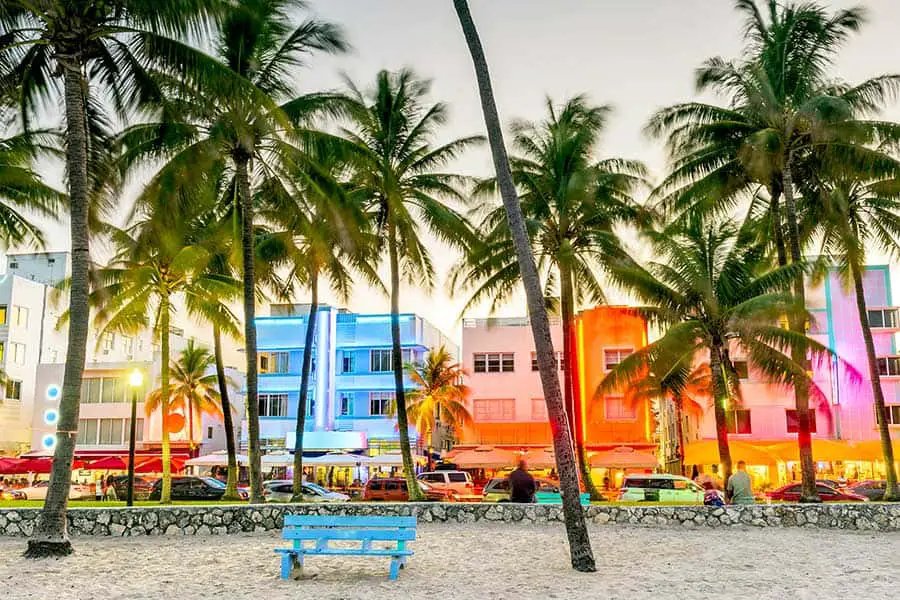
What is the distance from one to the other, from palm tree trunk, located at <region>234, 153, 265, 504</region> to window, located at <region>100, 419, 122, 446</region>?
118ft

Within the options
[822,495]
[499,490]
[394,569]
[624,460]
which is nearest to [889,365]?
[624,460]

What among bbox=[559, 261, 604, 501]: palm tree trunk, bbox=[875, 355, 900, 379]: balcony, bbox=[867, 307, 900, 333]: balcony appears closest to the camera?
bbox=[559, 261, 604, 501]: palm tree trunk

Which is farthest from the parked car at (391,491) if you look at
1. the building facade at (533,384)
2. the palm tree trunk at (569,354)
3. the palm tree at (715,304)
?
the building facade at (533,384)

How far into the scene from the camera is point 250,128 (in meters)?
20.2

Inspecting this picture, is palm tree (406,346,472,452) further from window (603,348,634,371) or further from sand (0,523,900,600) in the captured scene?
sand (0,523,900,600)

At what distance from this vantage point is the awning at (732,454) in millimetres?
35281

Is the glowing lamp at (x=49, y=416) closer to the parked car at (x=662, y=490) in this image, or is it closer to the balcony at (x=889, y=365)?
the parked car at (x=662, y=490)

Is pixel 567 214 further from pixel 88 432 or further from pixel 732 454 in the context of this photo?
pixel 88 432

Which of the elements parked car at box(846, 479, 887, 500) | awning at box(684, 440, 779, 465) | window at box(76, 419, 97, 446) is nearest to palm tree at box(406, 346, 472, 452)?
awning at box(684, 440, 779, 465)

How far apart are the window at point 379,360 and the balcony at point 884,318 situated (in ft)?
87.8

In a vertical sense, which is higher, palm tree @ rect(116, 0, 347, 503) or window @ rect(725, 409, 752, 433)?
palm tree @ rect(116, 0, 347, 503)

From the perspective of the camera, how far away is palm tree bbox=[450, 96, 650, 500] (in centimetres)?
2591

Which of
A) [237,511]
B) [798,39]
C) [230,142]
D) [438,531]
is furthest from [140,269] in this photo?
[798,39]

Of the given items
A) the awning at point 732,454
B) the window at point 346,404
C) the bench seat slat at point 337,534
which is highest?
the window at point 346,404
